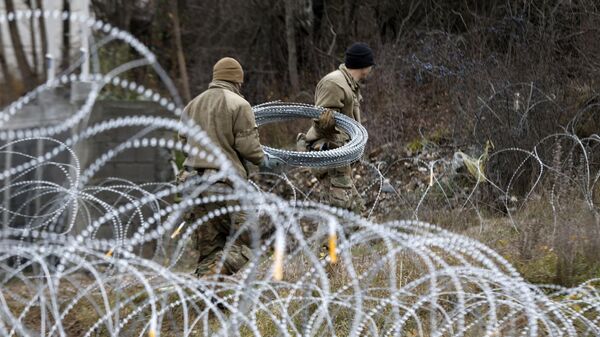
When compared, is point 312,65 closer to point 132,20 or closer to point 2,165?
point 132,20

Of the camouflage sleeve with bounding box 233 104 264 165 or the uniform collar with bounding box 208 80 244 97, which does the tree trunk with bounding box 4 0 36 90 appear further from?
the camouflage sleeve with bounding box 233 104 264 165

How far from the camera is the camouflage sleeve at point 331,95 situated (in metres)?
6.77

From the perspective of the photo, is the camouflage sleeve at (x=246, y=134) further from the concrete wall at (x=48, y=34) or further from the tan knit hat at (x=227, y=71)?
the concrete wall at (x=48, y=34)

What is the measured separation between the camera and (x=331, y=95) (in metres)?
6.78

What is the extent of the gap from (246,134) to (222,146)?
174 millimetres

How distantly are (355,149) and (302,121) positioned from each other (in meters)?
6.33

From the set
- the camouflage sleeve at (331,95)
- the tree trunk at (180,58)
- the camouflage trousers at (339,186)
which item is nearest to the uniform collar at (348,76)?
the camouflage sleeve at (331,95)

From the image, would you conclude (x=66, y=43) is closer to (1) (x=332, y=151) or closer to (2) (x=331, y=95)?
(2) (x=331, y=95)

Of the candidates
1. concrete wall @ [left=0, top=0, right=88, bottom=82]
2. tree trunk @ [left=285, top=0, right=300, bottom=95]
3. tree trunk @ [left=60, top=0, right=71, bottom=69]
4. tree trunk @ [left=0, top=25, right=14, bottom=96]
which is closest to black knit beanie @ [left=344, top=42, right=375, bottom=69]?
concrete wall @ [left=0, top=0, right=88, bottom=82]

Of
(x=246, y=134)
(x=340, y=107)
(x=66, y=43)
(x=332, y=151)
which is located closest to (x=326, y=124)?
(x=340, y=107)

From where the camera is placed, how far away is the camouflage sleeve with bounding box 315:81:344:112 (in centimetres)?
677

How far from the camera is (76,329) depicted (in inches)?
224

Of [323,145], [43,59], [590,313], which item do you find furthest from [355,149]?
[43,59]

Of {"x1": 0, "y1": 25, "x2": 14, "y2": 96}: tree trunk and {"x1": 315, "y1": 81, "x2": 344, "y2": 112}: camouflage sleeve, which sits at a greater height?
{"x1": 315, "y1": 81, "x2": 344, "y2": 112}: camouflage sleeve
